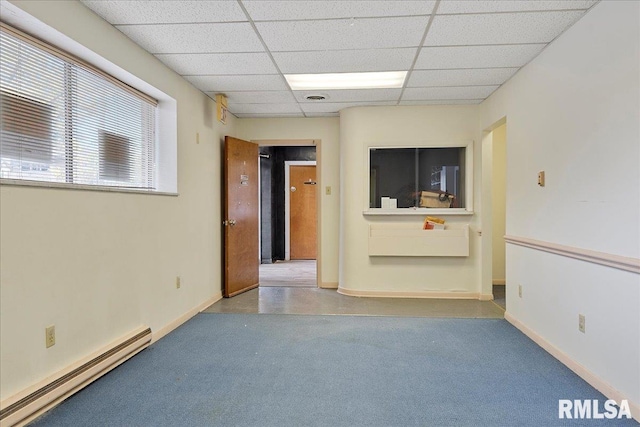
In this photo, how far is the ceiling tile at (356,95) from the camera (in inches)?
155

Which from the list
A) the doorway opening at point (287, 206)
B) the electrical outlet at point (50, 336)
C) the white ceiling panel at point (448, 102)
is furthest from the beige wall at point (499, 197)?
the electrical outlet at point (50, 336)

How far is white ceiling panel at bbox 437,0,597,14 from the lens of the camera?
2199 millimetres

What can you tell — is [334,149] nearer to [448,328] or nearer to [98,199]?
[448,328]

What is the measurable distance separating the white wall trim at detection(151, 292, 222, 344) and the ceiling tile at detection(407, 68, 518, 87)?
3.10 m

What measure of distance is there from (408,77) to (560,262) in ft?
6.71

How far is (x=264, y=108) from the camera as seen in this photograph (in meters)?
4.63

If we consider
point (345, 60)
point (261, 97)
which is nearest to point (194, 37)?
point (345, 60)

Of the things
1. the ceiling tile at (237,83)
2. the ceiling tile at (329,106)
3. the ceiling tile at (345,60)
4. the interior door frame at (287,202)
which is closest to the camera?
the ceiling tile at (345,60)

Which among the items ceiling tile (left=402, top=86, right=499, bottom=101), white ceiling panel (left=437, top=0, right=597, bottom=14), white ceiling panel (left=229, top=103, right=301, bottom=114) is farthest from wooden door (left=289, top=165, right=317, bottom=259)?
white ceiling panel (left=437, top=0, right=597, bottom=14)

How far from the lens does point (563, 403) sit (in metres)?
2.06

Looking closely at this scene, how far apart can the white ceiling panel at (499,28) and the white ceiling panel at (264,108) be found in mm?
2160

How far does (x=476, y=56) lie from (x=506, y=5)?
76 centimetres

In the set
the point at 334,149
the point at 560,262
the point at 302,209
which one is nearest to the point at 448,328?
the point at 560,262
